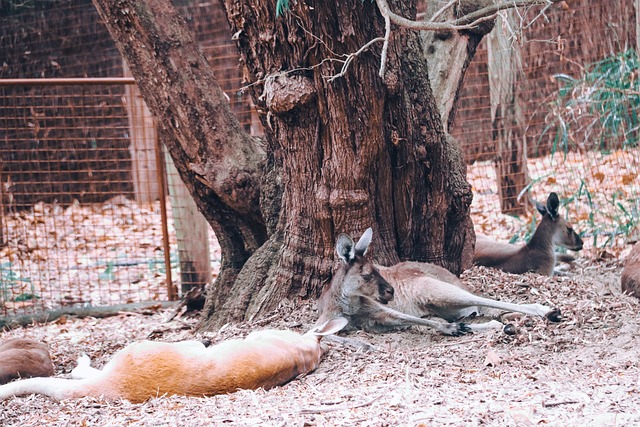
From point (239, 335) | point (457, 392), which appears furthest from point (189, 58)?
point (457, 392)

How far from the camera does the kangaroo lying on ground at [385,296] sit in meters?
5.83

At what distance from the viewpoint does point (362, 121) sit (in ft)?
18.4

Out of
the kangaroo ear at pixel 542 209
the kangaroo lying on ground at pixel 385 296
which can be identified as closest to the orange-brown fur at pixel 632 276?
the kangaroo lying on ground at pixel 385 296

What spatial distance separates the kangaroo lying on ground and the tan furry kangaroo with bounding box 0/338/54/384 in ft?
6.37

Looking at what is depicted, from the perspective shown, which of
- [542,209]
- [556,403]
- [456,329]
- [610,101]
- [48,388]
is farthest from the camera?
[610,101]

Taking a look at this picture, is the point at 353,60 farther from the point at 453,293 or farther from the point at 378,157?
the point at 453,293

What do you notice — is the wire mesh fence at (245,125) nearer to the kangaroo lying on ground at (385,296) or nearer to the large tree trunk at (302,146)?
the large tree trunk at (302,146)

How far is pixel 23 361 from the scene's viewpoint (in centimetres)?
550

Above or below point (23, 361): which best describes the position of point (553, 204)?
above

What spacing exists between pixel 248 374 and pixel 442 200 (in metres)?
→ 2.49

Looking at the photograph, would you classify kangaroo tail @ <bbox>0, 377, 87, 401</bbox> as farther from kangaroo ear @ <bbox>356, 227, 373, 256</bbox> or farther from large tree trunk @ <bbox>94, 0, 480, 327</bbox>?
kangaroo ear @ <bbox>356, 227, 373, 256</bbox>

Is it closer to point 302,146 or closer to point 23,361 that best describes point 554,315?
point 302,146

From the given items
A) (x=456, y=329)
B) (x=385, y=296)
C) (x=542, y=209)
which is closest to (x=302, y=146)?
(x=385, y=296)

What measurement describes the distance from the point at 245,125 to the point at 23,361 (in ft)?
20.7
